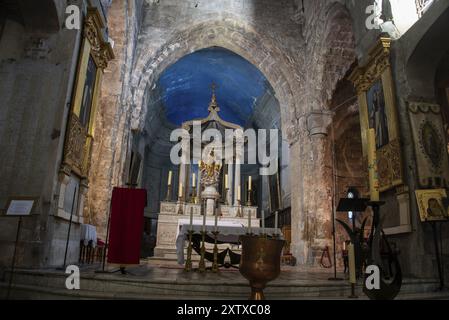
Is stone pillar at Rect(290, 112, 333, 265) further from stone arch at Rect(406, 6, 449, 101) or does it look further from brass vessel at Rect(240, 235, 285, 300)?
brass vessel at Rect(240, 235, 285, 300)

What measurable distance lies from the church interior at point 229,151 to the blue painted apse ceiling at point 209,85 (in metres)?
0.41

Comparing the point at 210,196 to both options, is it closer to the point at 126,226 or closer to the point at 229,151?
the point at 229,151

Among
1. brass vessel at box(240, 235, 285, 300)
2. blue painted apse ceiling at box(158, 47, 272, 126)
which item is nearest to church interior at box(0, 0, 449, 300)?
brass vessel at box(240, 235, 285, 300)

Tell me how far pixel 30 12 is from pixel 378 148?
233 inches

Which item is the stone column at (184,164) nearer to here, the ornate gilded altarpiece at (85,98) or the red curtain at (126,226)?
the ornate gilded altarpiece at (85,98)

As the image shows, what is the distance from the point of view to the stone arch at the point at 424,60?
5.30 m

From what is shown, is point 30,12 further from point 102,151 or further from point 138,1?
point 138,1

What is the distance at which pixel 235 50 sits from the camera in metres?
13.1

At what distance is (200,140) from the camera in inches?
536

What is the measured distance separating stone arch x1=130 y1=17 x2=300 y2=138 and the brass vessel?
953 cm

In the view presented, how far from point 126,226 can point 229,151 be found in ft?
30.7

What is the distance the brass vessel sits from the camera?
8.37 feet

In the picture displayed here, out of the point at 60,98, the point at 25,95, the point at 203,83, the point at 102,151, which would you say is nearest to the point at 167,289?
the point at 60,98

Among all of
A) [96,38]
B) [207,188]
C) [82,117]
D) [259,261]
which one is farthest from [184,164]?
[259,261]
